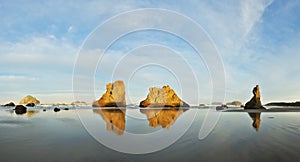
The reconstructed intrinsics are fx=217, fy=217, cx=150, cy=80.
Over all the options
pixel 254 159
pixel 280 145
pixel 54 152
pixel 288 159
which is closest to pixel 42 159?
pixel 54 152

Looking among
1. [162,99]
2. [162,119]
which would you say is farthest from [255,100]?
[162,99]

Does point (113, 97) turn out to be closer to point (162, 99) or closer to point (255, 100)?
point (162, 99)

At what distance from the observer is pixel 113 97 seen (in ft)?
506

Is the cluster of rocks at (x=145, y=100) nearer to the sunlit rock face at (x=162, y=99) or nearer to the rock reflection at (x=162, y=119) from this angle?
the sunlit rock face at (x=162, y=99)

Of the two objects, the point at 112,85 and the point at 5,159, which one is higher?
the point at 112,85

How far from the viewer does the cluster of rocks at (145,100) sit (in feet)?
504

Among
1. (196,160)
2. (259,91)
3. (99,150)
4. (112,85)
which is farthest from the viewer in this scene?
(112,85)

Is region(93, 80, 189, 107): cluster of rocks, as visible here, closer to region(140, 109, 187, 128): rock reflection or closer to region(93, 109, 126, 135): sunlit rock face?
region(140, 109, 187, 128): rock reflection

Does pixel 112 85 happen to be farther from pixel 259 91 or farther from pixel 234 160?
pixel 234 160

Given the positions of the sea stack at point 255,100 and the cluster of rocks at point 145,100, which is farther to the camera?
the cluster of rocks at point 145,100

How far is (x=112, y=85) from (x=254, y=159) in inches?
6019

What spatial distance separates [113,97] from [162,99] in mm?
39867

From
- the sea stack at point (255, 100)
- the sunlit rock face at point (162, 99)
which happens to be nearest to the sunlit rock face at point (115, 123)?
the sea stack at point (255, 100)

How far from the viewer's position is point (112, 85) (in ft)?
527
